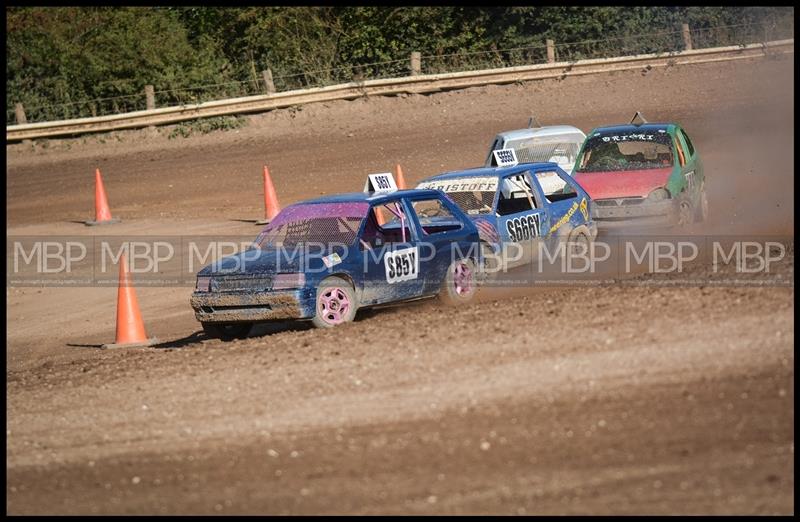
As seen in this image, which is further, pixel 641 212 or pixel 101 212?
pixel 101 212

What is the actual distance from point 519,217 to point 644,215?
286 centimetres

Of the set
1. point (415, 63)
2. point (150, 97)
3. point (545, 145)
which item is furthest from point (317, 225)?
point (415, 63)

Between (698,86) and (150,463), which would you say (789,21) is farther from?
(150,463)

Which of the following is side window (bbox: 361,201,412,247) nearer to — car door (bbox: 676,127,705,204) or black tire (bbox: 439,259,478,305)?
black tire (bbox: 439,259,478,305)

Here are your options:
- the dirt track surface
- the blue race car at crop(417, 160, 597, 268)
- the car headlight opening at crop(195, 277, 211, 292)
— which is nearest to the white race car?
the blue race car at crop(417, 160, 597, 268)

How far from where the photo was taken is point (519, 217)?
541 inches

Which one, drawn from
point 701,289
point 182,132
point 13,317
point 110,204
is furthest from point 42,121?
point 701,289

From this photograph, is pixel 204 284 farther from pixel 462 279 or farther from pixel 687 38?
pixel 687 38

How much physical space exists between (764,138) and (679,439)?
777 inches

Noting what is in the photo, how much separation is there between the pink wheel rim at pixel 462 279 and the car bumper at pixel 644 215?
12.3ft

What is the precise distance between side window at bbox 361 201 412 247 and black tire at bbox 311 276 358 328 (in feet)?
1.81

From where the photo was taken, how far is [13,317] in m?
15.0

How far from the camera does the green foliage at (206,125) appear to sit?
28891mm

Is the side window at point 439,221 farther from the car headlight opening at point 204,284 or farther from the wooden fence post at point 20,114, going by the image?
the wooden fence post at point 20,114
